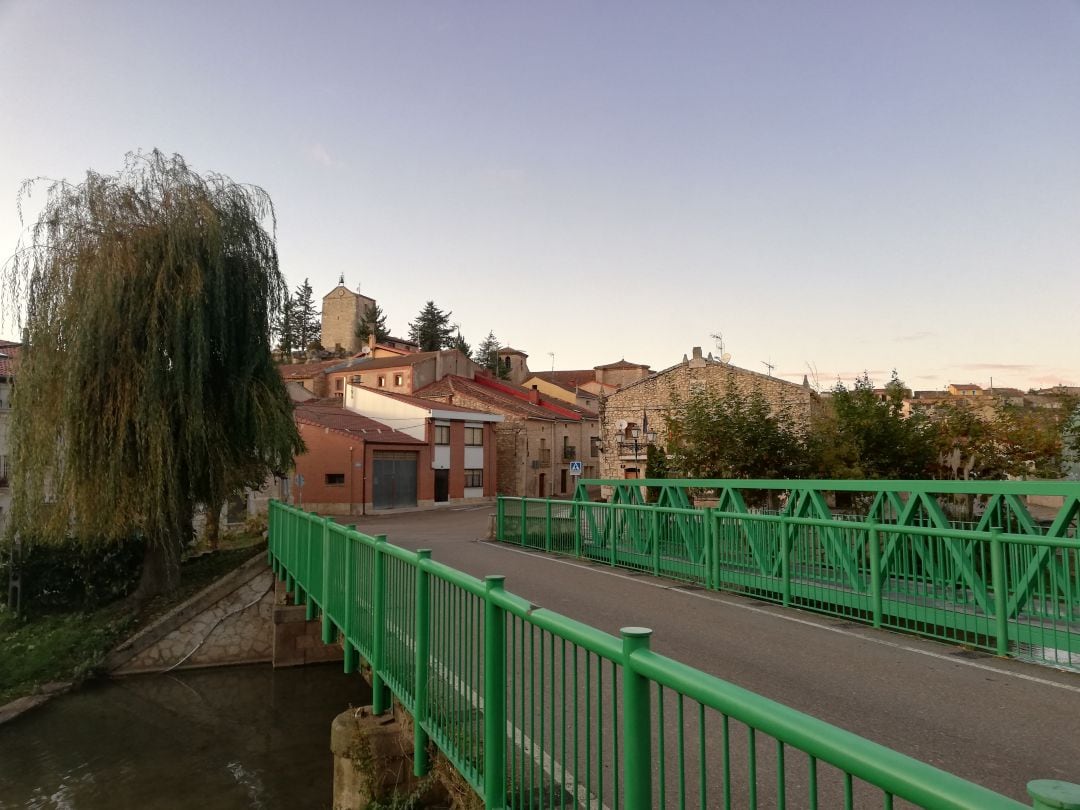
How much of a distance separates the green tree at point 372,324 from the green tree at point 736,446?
60.6m

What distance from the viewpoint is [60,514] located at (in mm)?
14172

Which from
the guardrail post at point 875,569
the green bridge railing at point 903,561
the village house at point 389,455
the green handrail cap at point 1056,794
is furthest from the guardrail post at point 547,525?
the village house at point 389,455

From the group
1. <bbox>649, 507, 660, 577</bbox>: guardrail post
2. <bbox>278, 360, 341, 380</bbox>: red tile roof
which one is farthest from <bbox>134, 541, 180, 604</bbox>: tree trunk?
<bbox>278, 360, 341, 380</bbox>: red tile roof

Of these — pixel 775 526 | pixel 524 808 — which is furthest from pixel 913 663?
pixel 524 808

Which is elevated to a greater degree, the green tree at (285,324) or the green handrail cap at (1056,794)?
the green tree at (285,324)

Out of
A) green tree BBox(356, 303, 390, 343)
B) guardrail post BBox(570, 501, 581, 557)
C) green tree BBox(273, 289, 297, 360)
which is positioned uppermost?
green tree BBox(356, 303, 390, 343)

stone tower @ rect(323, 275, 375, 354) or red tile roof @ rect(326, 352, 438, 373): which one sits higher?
stone tower @ rect(323, 275, 375, 354)

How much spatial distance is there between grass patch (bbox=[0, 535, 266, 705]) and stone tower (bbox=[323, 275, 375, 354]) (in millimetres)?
65801

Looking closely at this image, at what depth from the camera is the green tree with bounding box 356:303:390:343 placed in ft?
260

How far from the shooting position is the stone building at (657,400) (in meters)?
30.5

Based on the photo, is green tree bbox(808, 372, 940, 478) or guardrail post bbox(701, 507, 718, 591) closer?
guardrail post bbox(701, 507, 718, 591)

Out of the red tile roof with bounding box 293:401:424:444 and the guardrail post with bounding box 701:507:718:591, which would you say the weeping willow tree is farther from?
the red tile roof with bounding box 293:401:424:444

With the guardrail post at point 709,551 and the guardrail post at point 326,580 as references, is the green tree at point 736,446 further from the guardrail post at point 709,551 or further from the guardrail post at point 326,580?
the guardrail post at point 326,580

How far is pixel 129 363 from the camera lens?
47.6ft
